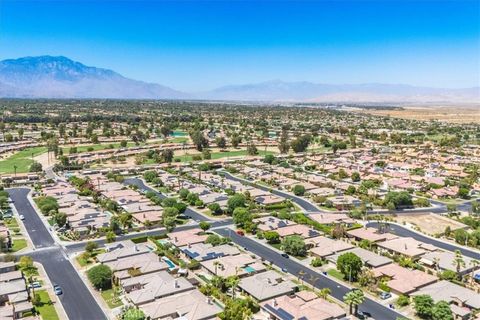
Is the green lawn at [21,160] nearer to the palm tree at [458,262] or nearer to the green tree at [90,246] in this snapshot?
the green tree at [90,246]

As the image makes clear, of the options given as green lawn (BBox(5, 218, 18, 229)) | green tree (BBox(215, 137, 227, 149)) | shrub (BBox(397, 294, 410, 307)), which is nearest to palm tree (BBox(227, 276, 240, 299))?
shrub (BBox(397, 294, 410, 307))

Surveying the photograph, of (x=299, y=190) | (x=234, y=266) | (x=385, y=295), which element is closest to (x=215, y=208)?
A: (x=299, y=190)

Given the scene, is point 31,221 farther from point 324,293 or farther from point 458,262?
point 458,262

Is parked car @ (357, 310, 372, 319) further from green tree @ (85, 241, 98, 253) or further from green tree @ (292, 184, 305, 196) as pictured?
green tree @ (292, 184, 305, 196)

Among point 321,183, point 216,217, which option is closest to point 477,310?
point 216,217

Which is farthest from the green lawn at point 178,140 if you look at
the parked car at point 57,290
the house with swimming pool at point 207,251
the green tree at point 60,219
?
the parked car at point 57,290
